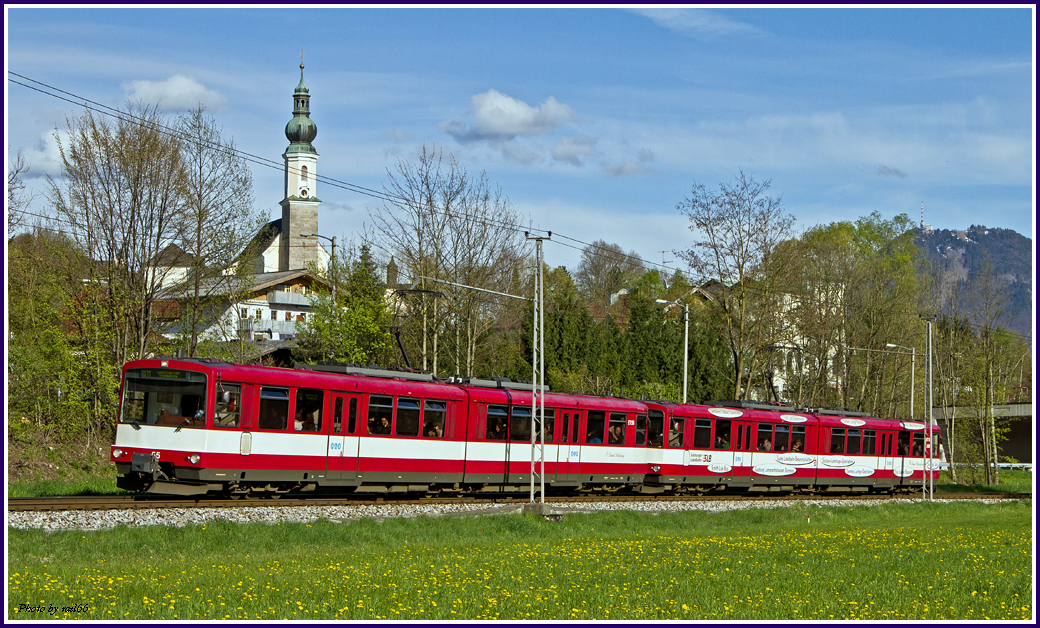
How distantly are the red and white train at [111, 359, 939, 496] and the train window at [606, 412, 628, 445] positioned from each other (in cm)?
4

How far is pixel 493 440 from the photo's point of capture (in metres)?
25.6

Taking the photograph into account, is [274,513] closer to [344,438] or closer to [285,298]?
[344,438]

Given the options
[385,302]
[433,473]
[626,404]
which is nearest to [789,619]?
[433,473]

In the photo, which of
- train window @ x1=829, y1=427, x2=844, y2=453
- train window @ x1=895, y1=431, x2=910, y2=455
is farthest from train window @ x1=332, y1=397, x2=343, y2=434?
train window @ x1=895, y1=431, x2=910, y2=455

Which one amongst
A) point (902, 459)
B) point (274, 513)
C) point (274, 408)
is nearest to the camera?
point (274, 513)

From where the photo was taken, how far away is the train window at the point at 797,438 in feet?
110

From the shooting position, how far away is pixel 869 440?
120ft

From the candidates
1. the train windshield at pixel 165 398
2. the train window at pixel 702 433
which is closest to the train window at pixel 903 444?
the train window at pixel 702 433

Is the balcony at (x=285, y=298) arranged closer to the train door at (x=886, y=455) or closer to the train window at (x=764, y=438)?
the train door at (x=886, y=455)

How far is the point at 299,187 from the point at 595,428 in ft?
321

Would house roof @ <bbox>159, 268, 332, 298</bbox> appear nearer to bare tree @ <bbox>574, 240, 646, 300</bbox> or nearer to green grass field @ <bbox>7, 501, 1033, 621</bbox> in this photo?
green grass field @ <bbox>7, 501, 1033, 621</bbox>

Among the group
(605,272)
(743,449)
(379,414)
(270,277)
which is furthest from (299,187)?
(379,414)

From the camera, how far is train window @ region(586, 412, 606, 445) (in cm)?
2783

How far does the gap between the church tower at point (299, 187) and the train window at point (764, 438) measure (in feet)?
266
